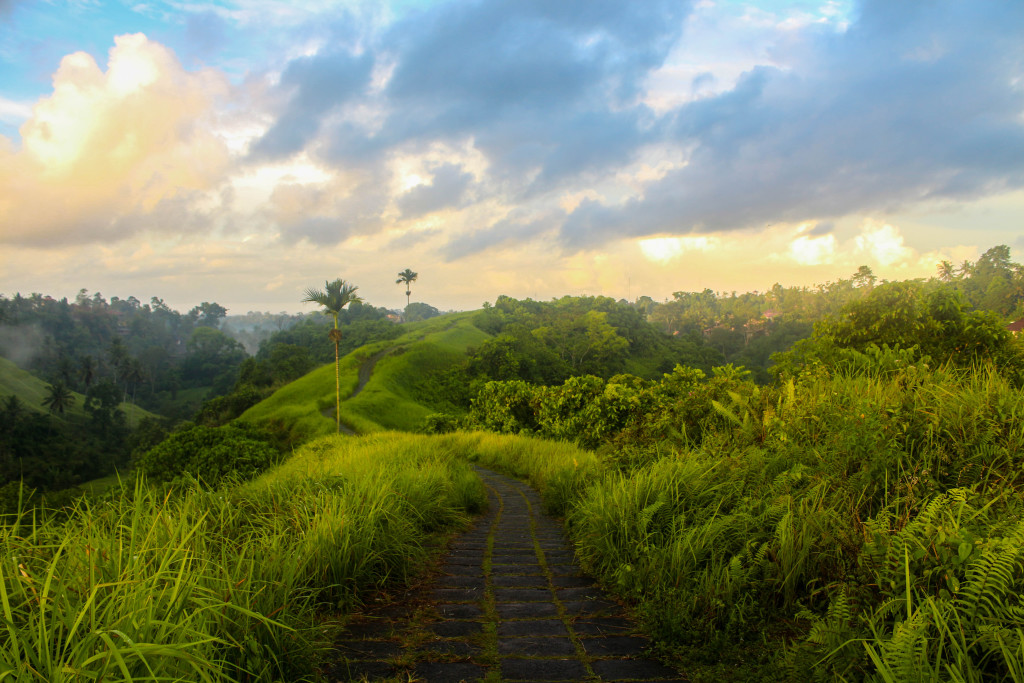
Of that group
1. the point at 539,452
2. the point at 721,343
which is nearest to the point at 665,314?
the point at 721,343

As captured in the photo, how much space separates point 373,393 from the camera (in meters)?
52.0

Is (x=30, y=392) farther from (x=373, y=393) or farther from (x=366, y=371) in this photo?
(x=373, y=393)

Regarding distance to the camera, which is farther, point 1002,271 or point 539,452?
point 1002,271

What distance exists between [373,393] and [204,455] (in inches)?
1180

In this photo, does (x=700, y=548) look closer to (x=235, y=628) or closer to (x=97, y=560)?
(x=235, y=628)

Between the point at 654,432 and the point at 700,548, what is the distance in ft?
12.1

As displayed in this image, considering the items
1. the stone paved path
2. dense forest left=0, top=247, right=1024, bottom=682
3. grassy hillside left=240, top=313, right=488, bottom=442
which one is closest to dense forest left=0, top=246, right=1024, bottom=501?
grassy hillside left=240, top=313, right=488, bottom=442

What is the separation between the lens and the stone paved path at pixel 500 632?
8.91 ft

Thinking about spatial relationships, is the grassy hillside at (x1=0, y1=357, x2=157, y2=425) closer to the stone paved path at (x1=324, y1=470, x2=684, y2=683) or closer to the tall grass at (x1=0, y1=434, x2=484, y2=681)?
the tall grass at (x1=0, y1=434, x2=484, y2=681)

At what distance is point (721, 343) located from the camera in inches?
3748

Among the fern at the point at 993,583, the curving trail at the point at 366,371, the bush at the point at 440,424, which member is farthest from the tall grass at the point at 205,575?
the curving trail at the point at 366,371

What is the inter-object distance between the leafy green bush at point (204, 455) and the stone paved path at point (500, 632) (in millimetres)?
18941

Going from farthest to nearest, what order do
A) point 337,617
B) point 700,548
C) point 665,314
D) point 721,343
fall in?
point 665,314
point 721,343
point 700,548
point 337,617

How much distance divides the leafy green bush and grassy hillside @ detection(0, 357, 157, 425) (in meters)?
64.9
